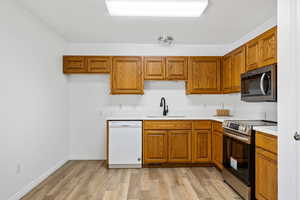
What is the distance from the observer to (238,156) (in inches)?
123

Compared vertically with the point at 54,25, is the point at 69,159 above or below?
below

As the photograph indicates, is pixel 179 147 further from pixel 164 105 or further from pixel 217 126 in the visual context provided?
pixel 164 105

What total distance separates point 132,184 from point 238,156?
154 centimetres

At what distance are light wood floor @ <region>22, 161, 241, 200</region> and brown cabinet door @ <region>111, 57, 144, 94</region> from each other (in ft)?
5.01

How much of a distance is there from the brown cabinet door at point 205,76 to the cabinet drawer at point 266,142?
2191mm

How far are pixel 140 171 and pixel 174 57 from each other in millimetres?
2257

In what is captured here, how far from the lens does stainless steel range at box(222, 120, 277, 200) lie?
2.76 meters

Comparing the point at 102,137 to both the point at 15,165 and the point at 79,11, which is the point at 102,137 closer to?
the point at 15,165

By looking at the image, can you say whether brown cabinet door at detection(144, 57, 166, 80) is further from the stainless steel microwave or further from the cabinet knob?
the cabinet knob

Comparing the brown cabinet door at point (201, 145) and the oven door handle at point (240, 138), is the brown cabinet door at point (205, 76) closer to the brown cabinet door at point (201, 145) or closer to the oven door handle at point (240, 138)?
the brown cabinet door at point (201, 145)

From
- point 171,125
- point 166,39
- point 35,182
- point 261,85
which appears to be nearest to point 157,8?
point 166,39

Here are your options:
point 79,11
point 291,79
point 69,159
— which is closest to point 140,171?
point 69,159

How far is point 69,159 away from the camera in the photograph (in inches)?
196

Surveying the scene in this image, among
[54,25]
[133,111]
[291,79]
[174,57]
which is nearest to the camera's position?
Result: [291,79]
